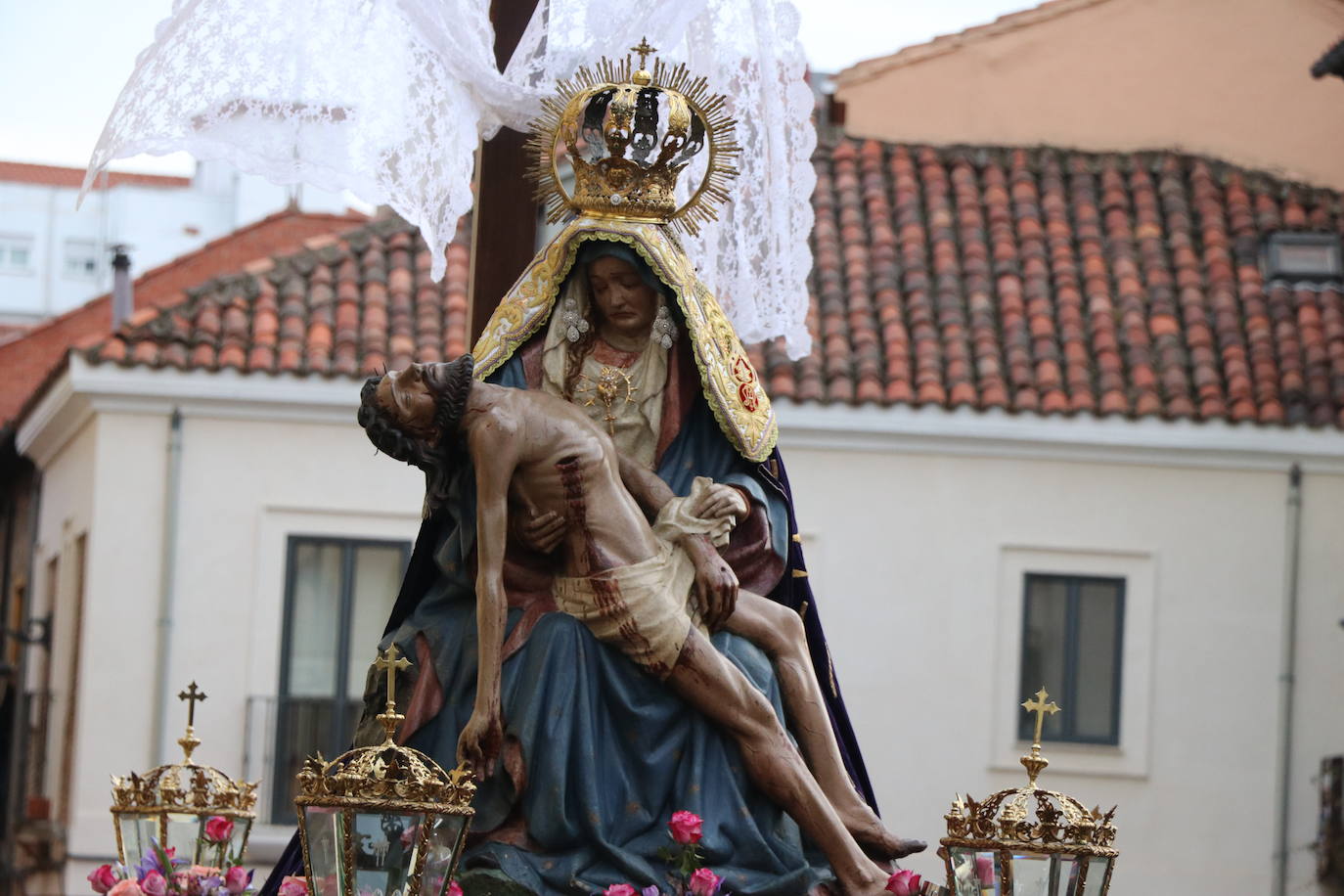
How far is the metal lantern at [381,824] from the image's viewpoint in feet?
23.6

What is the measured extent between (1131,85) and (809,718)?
17.8 metres

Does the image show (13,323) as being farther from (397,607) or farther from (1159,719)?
(397,607)

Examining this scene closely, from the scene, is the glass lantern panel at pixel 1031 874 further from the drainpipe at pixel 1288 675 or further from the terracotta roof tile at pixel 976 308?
the drainpipe at pixel 1288 675

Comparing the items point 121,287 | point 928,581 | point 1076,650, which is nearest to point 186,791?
point 928,581

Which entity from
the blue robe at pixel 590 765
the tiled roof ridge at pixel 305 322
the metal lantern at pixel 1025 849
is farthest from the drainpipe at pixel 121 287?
the metal lantern at pixel 1025 849

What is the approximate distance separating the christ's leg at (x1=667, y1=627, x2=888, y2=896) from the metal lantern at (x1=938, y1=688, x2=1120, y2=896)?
395 mm

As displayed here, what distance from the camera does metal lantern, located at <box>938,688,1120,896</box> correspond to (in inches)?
301

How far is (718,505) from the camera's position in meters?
8.29

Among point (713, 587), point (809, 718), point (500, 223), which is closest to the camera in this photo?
point (713, 587)

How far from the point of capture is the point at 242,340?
22.1 metres

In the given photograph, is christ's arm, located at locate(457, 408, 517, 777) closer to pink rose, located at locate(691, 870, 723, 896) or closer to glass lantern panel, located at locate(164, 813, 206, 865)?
pink rose, located at locate(691, 870, 723, 896)

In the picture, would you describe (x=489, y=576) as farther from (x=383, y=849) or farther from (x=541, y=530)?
(x=383, y=849)

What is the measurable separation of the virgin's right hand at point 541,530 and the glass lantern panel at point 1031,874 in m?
1.45

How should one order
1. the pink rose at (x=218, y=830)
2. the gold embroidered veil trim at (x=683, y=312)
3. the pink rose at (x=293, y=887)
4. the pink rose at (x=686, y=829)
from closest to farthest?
the pink rose at (x=293, y=887) < the pink rose at (x=686, y=829) < the gold embroidered veil trim at (x=683, y=312) < the pink rose at (x=218, y=830)
